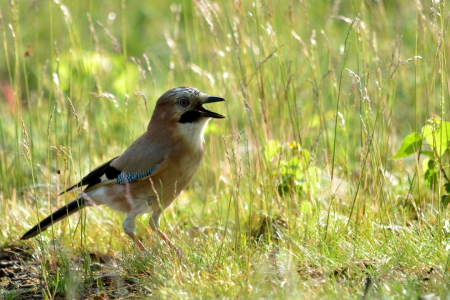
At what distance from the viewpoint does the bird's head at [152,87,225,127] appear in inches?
171

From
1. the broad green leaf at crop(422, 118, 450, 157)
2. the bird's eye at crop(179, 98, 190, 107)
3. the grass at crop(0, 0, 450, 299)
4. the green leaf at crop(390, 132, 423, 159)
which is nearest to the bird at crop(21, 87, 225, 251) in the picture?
the bird's eye at crop(179, 98, 190, 107)

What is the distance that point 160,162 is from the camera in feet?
14.2

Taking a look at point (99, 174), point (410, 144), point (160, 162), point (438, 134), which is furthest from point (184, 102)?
point (438, 134)

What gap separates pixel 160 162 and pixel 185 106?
A: 408mm

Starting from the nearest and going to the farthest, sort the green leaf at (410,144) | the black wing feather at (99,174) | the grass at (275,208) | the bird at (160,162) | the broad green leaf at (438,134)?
the grass at (275,208), the broad green leaf at (438,134), the green leaf at (410,144), the bird at (160,162), the black wing feather at (99,174)

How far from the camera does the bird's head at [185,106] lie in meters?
4.34

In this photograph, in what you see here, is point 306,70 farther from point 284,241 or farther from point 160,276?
point 160,276

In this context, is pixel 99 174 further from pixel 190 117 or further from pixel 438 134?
pixel 438 134

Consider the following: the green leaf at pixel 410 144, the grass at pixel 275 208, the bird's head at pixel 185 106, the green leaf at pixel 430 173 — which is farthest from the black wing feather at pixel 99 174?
the green leaf at pixel 430 173

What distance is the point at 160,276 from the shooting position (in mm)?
3324

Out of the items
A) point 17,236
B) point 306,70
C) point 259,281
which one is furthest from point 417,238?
point 306,70

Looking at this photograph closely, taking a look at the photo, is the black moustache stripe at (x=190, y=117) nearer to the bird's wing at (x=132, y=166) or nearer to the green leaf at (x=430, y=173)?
the bird's wing at (x=132, y=166)

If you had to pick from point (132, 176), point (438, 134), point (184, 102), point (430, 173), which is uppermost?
point (184, 102)

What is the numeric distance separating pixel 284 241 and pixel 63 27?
6.31 metres
